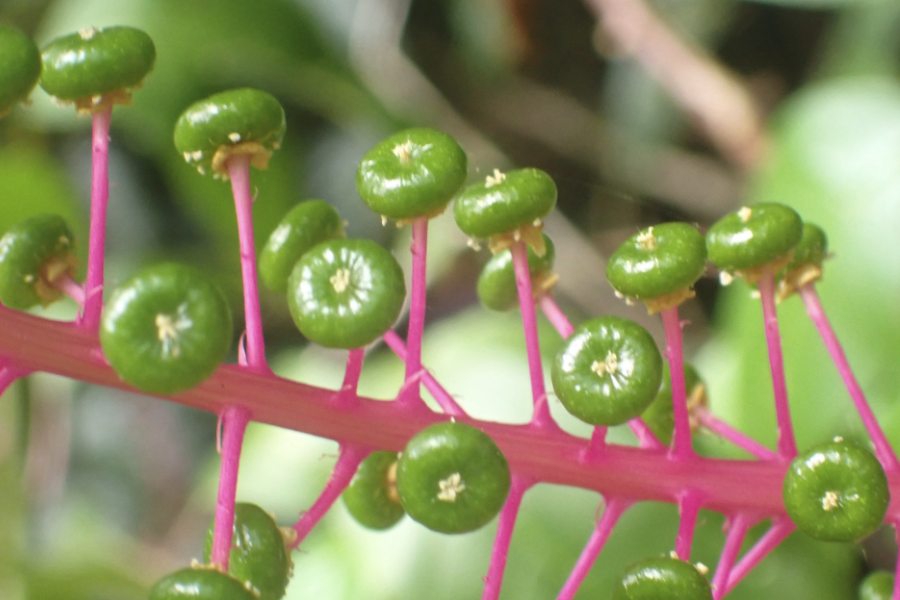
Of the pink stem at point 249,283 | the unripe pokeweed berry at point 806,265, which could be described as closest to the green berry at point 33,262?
the pink stem at point 249,283

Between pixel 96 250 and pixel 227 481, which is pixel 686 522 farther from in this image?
pixel 96 250

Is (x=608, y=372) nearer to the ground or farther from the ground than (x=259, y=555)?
farther from the ground

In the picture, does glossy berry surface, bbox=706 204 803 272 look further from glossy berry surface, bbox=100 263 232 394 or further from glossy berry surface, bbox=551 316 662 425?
glossy berry surface, bbox=100 263 232 394

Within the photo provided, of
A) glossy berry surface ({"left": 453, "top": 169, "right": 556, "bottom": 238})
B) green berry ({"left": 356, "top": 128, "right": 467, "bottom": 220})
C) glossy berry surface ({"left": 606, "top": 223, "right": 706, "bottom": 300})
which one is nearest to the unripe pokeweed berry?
glossy berry surface ({"left": 606, "top": 223, "right": 706, "bottom": 300})

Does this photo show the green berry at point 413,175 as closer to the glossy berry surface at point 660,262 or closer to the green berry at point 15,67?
the glossy berry surface at point 660,262

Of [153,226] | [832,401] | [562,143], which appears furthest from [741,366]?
[153,226]

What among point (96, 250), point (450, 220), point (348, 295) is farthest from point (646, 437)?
point (450, 220)
